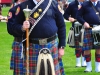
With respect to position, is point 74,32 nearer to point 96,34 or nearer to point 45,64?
point 96,34

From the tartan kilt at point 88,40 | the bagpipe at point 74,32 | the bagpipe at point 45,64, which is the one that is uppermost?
the bagpipe at point 74,32

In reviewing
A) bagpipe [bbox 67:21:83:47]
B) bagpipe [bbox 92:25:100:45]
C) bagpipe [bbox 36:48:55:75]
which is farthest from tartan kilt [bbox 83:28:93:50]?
bagpipe [bbox 36:48:55:75]

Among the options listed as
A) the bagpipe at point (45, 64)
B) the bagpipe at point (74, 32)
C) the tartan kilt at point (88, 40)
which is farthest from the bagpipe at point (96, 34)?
the bagpipe at point (45, 64)

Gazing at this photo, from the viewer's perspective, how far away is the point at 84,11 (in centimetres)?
983

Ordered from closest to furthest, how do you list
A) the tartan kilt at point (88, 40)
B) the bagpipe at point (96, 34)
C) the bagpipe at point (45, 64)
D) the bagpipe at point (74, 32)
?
the bagpipe at point (45, 64) < the bagpipe at point (96, 34) < the tartan kilt at point (88, 40) < the bagpipe at point (74, 32)

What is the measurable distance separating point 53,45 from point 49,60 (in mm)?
264

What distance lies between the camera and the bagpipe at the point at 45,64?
620 centimetres

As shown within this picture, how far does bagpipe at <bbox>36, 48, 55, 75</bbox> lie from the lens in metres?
6.20

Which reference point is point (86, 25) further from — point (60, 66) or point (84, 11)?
point (60, 66)

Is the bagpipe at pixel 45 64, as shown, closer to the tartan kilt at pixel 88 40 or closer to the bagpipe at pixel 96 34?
the bagpipe at pixel 96 34

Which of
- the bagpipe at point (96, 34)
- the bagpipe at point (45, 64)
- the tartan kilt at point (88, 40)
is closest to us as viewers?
the bagpipe at point (45, 64)

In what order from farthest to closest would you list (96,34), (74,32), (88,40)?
(74,32) < (88,40) < (96,34)

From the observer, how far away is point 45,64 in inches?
245

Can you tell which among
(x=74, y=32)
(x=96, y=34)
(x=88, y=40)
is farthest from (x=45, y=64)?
(x=74, y=32)
